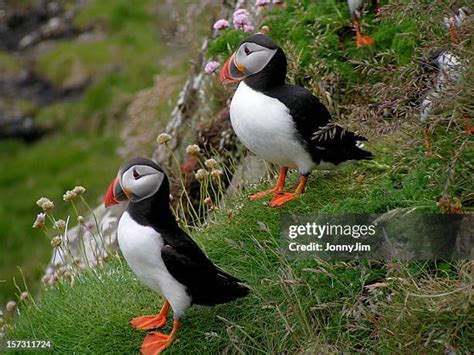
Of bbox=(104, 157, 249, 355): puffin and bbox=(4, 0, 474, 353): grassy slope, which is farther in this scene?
bbox=(104, 157, 249, 355): puffin

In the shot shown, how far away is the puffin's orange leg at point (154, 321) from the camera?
4809 mm

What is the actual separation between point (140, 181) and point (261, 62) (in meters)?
1.06

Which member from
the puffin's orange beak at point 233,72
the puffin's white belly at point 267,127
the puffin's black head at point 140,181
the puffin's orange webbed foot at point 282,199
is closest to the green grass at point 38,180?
the puffin's orange webbed foot at point 282,199

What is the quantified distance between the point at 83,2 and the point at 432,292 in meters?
13.5

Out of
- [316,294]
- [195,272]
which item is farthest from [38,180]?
[316,294]

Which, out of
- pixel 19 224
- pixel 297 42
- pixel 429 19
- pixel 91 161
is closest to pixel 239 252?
pixel 429 19

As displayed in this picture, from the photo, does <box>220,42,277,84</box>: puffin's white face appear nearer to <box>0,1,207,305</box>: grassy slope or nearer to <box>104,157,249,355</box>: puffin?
<box>104,157,249,355</box>: puffin

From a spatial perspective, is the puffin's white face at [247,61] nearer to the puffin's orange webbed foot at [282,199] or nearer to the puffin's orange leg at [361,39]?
the puffin's orange webbed foot at [282,199]

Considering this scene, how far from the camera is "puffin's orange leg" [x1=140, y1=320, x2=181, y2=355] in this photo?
4652 mm

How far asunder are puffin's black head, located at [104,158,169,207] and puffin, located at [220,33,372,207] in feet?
2.31

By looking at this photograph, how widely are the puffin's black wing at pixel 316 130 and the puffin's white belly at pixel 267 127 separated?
39mm

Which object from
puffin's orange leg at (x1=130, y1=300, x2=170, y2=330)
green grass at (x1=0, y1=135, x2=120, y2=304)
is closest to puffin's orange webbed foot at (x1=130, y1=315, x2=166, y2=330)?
A: puffin's orange leg at (x1=130, y1=300, x2=170, y2=330)

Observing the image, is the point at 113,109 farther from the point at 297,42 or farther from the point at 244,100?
the point at 244,100

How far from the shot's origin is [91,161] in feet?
41.4
